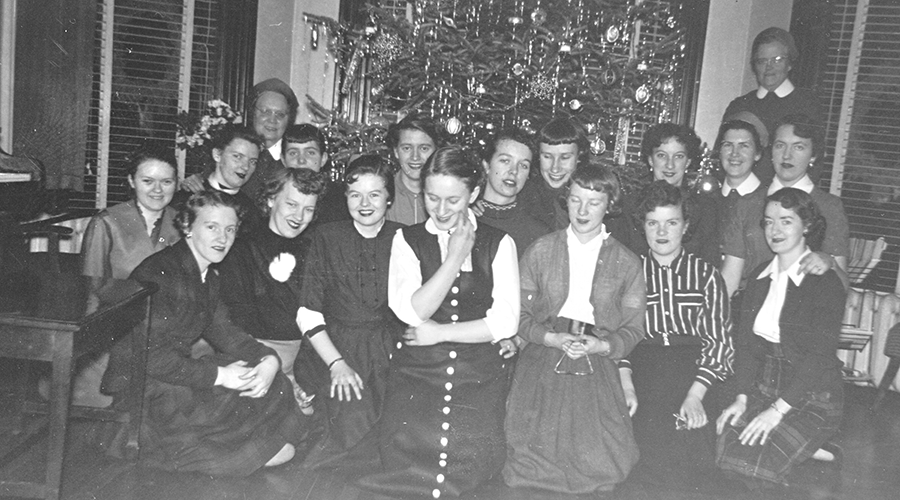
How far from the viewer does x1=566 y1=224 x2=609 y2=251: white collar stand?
322cm

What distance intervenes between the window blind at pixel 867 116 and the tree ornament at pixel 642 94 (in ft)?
4.63

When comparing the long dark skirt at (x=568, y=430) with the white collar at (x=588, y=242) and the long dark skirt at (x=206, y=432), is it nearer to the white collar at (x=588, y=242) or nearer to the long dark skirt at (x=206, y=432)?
the white collar at (x=588, y=242)

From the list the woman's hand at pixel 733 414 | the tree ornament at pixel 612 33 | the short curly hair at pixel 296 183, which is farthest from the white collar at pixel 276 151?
the woman's hand at pixel 733 414

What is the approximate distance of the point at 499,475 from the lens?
3080mm

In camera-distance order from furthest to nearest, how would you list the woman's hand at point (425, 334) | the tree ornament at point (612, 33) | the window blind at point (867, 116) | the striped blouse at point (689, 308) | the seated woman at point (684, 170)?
1. the window blind at point (867, 116)
2. the tree ornament at point (612, 33)
3. the seated woman at point (684, 170)
4. the striped blouse at point (689, 308)
5. the woman's hand at point (425, 334)

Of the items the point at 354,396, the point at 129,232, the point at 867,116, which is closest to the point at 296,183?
the point at 129,232

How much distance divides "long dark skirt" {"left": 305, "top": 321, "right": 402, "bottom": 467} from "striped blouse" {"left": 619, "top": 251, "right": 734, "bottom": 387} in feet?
3.76

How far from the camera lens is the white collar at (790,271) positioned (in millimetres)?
3334

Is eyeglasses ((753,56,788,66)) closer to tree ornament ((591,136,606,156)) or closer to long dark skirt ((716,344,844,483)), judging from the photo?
tree ornament ((591,136,606,156))

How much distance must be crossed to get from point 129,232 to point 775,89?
144 inches

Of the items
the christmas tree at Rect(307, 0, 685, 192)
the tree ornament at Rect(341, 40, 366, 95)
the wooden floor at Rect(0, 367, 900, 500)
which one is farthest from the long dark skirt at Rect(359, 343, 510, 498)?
the tree ornament at Rect(341, 40, 366, 95)

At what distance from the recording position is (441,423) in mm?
2902

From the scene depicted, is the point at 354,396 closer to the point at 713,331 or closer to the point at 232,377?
the point at 232,377

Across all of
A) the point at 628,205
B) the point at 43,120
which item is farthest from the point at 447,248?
the point at 43,120
